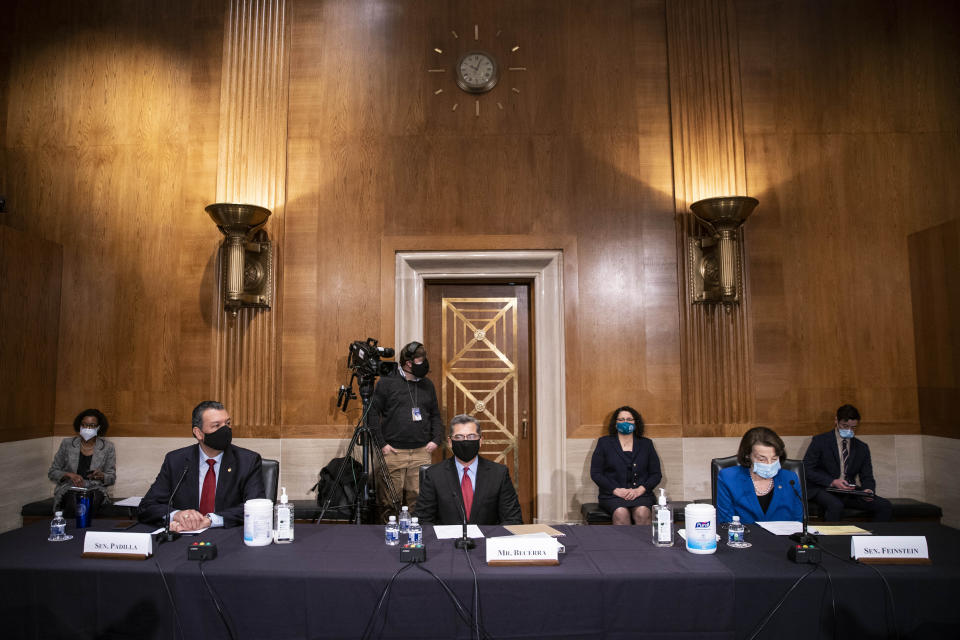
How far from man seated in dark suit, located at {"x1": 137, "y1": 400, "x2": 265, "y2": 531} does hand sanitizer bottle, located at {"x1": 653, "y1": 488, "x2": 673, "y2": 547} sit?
2001 millimetres

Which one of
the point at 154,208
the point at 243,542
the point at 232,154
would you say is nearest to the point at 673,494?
the point at 243,542

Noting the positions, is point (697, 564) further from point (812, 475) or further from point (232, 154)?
point (232, 154)

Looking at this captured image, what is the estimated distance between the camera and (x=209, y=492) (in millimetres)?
3273

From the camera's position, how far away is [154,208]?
5605 mm

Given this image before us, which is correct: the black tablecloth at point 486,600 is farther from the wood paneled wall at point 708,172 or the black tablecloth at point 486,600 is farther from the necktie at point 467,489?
the wood paneled wall at point 708,172

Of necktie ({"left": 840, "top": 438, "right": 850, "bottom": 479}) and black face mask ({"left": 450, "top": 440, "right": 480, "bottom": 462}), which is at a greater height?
black face mask ({"left": 450, "top": 440, "right": 480, "bottom": 462})

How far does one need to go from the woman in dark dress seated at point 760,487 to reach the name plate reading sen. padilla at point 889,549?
770mm

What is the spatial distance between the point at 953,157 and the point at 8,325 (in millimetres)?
8123

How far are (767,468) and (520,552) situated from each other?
154 cm

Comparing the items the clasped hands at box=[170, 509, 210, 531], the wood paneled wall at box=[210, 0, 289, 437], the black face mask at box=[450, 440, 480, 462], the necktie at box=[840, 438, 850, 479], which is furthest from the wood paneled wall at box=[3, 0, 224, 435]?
the necktie at box=[840, 438, 850, 479]

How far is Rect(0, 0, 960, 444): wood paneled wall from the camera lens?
539 cm

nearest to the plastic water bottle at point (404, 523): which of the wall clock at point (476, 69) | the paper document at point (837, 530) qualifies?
the paper document at point (837, 530)

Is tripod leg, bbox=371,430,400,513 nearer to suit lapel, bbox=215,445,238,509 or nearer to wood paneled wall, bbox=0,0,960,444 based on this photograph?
wood paneled wall, bbox=0,0,960,444

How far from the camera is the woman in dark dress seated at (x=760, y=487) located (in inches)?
126
